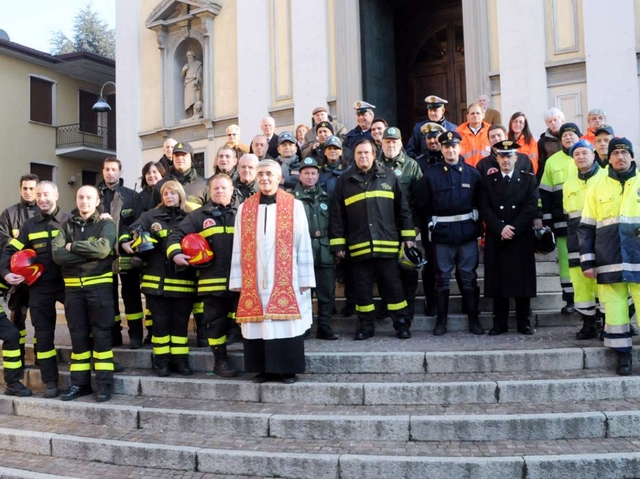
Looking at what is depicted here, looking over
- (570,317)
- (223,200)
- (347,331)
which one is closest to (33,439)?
(223,200)

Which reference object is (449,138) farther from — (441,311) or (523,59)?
(523,59)

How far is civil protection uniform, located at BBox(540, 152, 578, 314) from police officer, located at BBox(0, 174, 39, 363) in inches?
236

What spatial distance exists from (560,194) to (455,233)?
5.11ft

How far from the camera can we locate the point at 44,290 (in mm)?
6703

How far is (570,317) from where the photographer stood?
7477 millimetres

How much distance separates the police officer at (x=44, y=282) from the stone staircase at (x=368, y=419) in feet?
1.25

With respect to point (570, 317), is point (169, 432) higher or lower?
lower

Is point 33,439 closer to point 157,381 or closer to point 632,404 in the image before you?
point 157,381

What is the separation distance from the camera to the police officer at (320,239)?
7.27 m

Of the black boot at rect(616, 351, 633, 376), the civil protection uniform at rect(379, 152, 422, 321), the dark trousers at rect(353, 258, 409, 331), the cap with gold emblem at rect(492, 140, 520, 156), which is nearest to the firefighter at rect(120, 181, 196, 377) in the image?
the dark trousers at rect(353, 258, 409, 331)

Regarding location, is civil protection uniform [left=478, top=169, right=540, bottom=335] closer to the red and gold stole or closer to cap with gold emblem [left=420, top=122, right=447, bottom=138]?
cap with gold emblem [left=420, top=122, right=447, bottom=138]

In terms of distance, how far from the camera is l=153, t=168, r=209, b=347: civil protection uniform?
294 inches

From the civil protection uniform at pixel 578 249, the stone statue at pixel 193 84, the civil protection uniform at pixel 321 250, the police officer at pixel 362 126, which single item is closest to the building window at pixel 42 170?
the stone statue at pixel 193 84

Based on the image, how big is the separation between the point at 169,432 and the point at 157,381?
811mm
